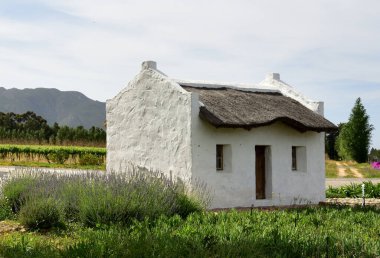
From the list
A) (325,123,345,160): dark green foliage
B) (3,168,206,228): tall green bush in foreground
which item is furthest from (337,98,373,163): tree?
(3,168,206,228): tall green bush in foreground

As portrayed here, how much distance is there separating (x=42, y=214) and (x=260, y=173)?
8.28 m

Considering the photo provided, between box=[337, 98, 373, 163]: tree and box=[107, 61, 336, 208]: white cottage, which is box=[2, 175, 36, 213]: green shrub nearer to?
box=[107, 61, 336, 208]: white cottage

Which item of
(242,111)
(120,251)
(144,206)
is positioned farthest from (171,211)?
(242,111)

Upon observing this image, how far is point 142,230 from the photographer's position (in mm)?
8984

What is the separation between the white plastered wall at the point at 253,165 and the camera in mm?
16078

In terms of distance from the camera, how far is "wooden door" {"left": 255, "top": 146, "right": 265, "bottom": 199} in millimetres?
17859

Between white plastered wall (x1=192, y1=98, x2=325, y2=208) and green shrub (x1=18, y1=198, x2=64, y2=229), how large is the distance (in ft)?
16.9

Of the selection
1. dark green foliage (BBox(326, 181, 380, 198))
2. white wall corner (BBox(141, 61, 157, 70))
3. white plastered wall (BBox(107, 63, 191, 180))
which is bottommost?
dark green foliage (BBox(326, 181, 380, 198))

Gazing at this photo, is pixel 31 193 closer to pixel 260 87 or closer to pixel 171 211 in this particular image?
pixel 171 211

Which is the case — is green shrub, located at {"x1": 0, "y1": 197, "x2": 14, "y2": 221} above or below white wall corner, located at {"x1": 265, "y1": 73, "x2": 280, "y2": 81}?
below

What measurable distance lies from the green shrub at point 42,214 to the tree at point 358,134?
131ft

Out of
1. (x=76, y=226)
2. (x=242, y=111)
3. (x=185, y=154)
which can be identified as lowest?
(x=76, y=226)

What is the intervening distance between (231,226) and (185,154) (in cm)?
667

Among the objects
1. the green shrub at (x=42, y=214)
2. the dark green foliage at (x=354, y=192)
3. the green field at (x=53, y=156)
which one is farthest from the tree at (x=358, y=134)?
the green shrub at (x=42, y=214)
